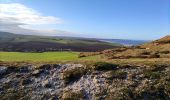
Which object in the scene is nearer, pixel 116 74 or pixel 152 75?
pixel 152 75

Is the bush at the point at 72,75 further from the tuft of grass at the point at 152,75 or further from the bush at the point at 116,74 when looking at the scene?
the tuft of grass at the point at 152,75

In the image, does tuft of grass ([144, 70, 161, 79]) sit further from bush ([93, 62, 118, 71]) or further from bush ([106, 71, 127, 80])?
bush ([93, 62, 118, 71])

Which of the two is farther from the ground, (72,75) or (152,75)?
(152,75)

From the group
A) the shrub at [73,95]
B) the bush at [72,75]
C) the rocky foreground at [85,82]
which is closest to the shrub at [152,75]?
the rocky foreground at [85,82]

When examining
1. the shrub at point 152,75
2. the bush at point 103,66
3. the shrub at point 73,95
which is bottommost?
the shrub at point 73,95

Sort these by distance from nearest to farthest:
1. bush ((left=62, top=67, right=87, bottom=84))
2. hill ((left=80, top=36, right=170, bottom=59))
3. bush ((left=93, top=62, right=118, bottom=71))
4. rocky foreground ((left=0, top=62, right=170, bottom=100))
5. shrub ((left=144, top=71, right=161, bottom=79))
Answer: rocky foreground ((left=0, top=62, right=170, bottom=100))
shrub ((left=144, top=71, right=161, bottom=79))
bush ((left=62, top=67, right=87, bottom=84))
bush ((left=93, top=62, right=118, bottom=71))
hill ((left=80, top=36, right=170, bottom=59))

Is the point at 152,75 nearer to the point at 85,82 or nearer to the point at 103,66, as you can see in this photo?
the point at 103,66

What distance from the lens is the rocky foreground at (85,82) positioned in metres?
27.7

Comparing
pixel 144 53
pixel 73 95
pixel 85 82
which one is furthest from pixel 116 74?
pixel 144 53

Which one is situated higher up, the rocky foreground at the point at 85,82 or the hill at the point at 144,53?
the hill at the point at 144,53

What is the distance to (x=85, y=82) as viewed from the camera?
29.5 m

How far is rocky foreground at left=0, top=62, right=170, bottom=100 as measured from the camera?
2769 centimetres

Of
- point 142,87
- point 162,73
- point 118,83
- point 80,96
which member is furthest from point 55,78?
point 162,73

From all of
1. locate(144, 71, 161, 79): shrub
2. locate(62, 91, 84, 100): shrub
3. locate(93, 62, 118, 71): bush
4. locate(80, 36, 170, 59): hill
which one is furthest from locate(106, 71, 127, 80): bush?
locate(80, 36, 170, 59): hill
